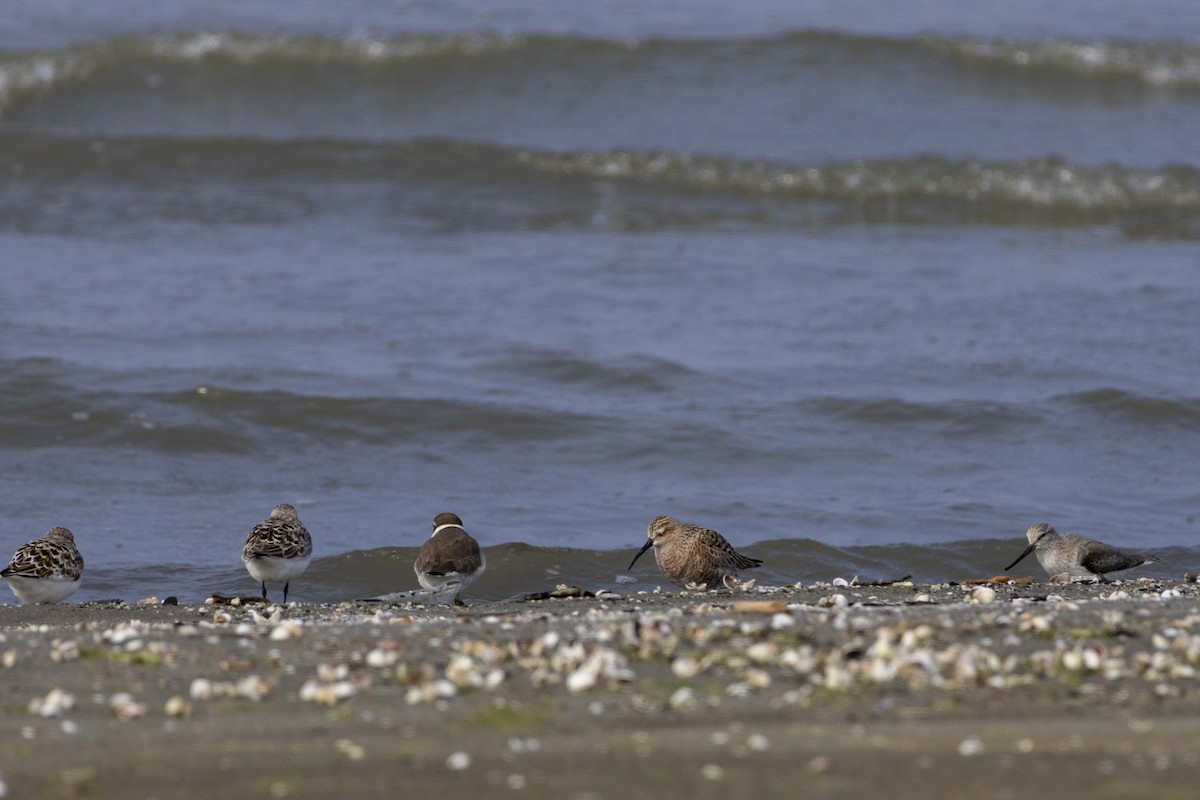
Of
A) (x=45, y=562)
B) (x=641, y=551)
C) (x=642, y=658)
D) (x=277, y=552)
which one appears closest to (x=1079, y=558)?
(x=641, y=551)

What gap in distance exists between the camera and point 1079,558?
804cm

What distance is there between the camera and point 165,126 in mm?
20516

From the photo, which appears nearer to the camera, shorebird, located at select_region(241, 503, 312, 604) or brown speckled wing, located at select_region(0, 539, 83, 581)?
brown speckled wing, located at select_region(0, 539, 83, 581)

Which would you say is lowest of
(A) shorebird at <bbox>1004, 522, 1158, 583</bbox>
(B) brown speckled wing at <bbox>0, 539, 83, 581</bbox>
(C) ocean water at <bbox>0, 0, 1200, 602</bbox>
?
(A) shorebird at <bbox>1004, 522, 1158, 583</bbox>

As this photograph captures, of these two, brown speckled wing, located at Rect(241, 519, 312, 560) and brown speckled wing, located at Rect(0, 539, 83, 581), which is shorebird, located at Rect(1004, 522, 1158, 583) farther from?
brown speckled wing, located at Rect(0, 539, 83, 581)

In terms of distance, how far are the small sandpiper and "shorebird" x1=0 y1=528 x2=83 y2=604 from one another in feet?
5.43

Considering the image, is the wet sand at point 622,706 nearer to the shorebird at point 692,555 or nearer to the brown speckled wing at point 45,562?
the brown speckled wing at point 45,562

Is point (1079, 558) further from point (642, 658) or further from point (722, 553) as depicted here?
point (642, 658)

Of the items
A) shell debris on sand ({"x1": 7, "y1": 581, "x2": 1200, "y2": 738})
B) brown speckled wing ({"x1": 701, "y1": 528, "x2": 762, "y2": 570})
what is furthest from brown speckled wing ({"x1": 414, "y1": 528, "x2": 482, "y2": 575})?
shell debris on sand ({"x1": 7, "y1": 581, "x2": 1200, "y2": 738})

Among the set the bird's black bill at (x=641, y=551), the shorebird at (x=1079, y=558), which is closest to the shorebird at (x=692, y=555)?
the bird's black bill at (x=641, y=551)

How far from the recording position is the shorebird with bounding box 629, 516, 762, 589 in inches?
311

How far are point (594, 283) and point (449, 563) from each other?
7.42m

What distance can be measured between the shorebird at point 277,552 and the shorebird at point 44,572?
81cm

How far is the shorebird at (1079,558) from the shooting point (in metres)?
8.04
